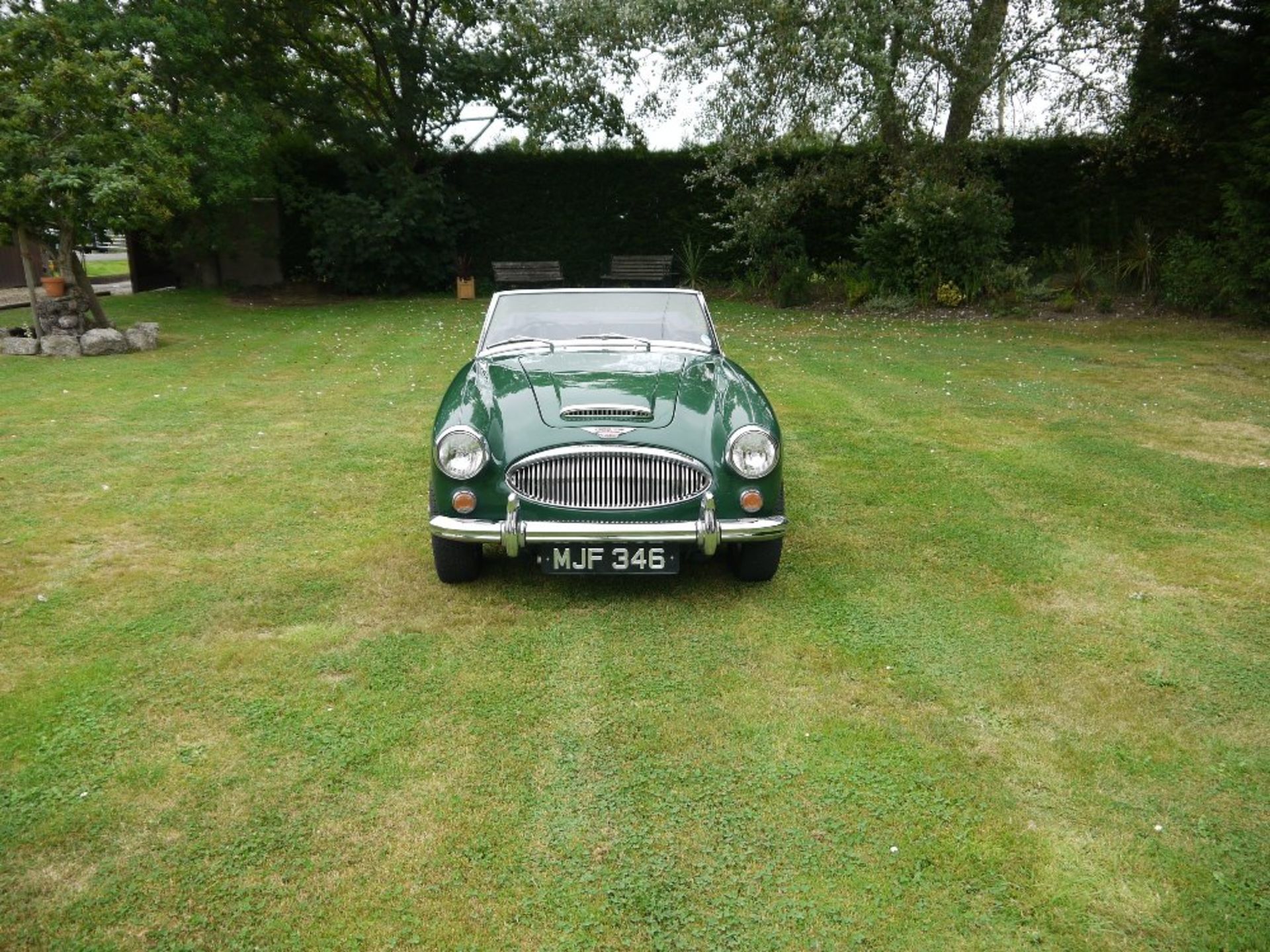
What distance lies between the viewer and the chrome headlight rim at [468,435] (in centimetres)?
411

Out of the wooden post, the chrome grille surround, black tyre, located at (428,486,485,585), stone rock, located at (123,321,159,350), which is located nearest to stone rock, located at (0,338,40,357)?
the wooden post

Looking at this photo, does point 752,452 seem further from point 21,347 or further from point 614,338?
point 21,347

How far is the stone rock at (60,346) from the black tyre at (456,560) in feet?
30.0

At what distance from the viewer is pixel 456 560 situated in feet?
14.5

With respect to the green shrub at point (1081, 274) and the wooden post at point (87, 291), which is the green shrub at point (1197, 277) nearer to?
the green shrub at point (1081, 274)

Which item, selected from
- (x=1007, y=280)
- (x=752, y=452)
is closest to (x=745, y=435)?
(x=752, y=452)

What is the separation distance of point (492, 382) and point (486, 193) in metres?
15.9

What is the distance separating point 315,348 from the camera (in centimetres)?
1210

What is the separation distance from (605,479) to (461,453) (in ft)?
2.15

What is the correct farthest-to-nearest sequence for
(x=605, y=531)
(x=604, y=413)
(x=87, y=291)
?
(x=87, y=291) < (x=604, y=413) < (x=605, y=531)

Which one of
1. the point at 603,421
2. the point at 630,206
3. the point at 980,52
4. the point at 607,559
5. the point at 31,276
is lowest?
the point at 607,559

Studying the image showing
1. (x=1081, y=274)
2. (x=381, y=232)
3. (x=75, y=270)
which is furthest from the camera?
(x=381, y=232)

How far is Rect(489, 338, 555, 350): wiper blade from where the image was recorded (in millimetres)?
5379

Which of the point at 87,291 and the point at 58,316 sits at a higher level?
the point at 87,291
